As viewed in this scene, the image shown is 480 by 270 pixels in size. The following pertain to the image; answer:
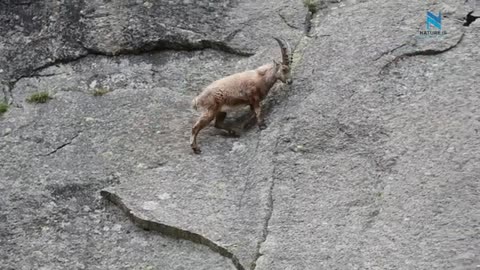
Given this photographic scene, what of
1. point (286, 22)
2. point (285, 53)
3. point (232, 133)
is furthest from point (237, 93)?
point (286, 22)

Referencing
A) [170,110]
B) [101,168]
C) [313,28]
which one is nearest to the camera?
[101,168]

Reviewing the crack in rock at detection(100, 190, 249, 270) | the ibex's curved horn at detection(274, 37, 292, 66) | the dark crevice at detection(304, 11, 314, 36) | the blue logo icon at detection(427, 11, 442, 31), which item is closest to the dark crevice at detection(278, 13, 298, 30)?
the dark crevice at detection(304, 11, 314, 36)

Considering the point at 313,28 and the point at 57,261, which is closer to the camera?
the point at 57,261

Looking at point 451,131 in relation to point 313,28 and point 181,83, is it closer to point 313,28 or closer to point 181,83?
point 313,28

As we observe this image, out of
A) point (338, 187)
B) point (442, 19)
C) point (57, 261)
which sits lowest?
point (57, 261)

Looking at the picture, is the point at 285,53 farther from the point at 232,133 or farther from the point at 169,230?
the point at 169,230

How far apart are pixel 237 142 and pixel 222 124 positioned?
1.07 ft

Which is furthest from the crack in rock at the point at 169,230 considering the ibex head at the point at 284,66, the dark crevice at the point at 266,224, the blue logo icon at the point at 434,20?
the blue logo icon at the point at 434,20

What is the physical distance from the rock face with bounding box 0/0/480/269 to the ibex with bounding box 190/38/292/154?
6.0 inches

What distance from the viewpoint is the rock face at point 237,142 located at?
306 inches

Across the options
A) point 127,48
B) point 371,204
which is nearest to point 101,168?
point 127,48

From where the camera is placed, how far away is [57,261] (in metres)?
8.07

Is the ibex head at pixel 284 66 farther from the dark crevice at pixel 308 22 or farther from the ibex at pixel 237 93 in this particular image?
the dark crevice at pixel 308 22

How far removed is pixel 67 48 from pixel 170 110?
165 centimetres
